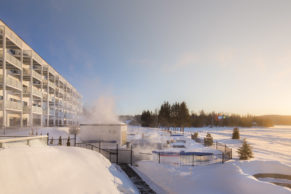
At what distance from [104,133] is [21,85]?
748 inches

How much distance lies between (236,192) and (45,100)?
45.6 m

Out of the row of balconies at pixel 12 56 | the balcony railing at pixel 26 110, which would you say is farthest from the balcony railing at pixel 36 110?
the row of balconies at pixel 12 56

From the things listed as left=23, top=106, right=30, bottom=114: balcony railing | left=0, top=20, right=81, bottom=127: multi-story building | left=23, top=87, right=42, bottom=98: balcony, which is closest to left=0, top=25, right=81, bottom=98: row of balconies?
left=0, top=20, right=81, bottom=127: multi-story building

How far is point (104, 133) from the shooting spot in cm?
2716

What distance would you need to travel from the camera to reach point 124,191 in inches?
373

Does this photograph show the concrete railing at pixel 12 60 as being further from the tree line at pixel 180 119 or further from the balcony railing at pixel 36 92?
the tree line at pixel 180 119

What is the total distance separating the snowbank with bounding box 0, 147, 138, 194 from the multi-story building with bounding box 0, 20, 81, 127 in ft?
81.8

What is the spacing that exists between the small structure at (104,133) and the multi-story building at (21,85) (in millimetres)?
12881

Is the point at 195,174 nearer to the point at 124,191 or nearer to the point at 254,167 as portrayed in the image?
the point at 254,167

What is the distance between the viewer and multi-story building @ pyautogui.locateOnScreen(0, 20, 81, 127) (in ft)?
88.6

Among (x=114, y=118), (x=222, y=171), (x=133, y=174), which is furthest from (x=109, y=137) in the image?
(x=222, y=171)

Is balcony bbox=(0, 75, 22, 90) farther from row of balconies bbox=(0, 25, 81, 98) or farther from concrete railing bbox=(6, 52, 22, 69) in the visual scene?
row of balconies bbox=(0, 25, 81, 98)

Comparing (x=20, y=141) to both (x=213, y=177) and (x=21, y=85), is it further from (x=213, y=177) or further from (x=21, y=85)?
(x=21, y=85)

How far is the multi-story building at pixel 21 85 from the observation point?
88.6ft
